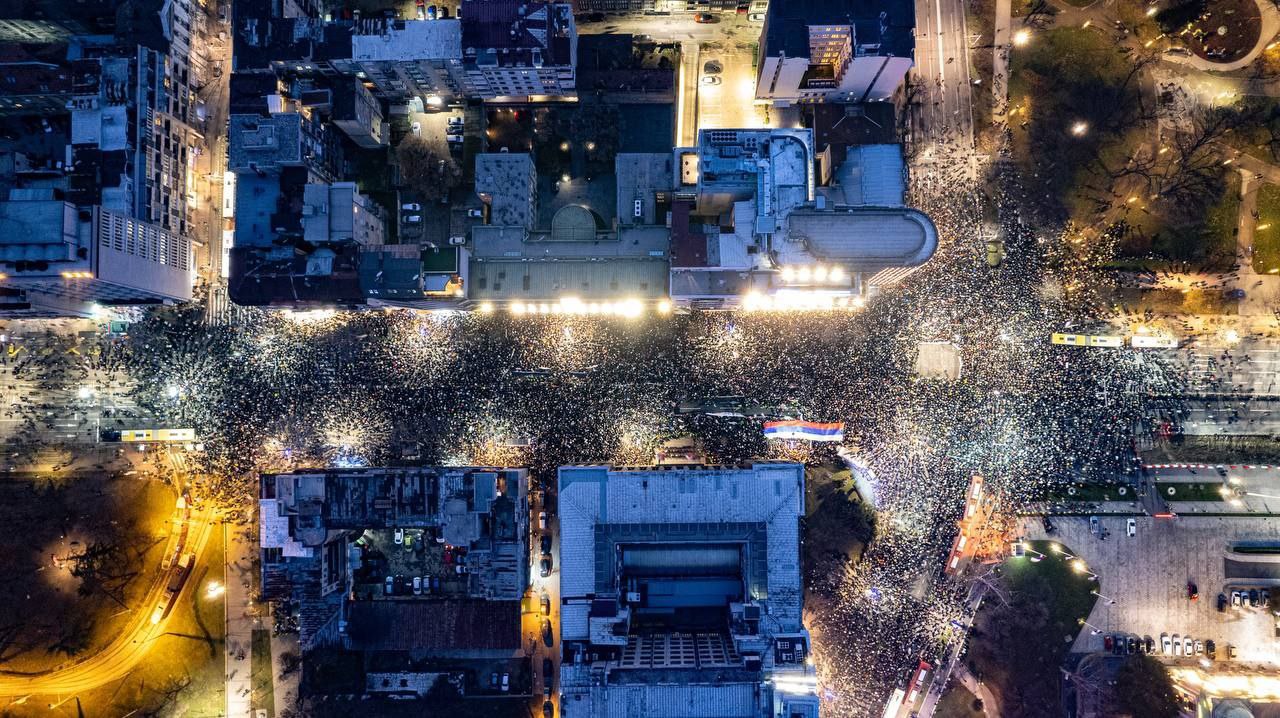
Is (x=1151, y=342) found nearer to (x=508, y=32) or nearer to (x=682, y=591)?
(x=682, y=591)

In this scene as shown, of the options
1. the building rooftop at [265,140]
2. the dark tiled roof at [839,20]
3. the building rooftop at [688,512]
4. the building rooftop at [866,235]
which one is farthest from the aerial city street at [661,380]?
the building rooftop at [866,235]

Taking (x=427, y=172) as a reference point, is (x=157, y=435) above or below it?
below

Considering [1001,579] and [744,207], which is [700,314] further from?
[1001,579]

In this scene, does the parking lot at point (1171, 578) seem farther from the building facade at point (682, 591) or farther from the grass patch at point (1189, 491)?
the building facade at point (682, 591)

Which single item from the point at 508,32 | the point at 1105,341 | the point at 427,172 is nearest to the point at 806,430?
the point at 1105,341

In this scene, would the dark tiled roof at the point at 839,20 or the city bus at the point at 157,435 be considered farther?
the city bus at the point at 157,435

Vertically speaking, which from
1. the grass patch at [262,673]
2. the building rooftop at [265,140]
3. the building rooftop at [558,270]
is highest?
the building rooftop at [265,140]

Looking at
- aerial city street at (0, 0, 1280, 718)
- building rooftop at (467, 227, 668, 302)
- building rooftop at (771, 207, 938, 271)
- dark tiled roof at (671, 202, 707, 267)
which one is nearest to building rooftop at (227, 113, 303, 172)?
aerial city street at (0, 0, 1280, 718)
